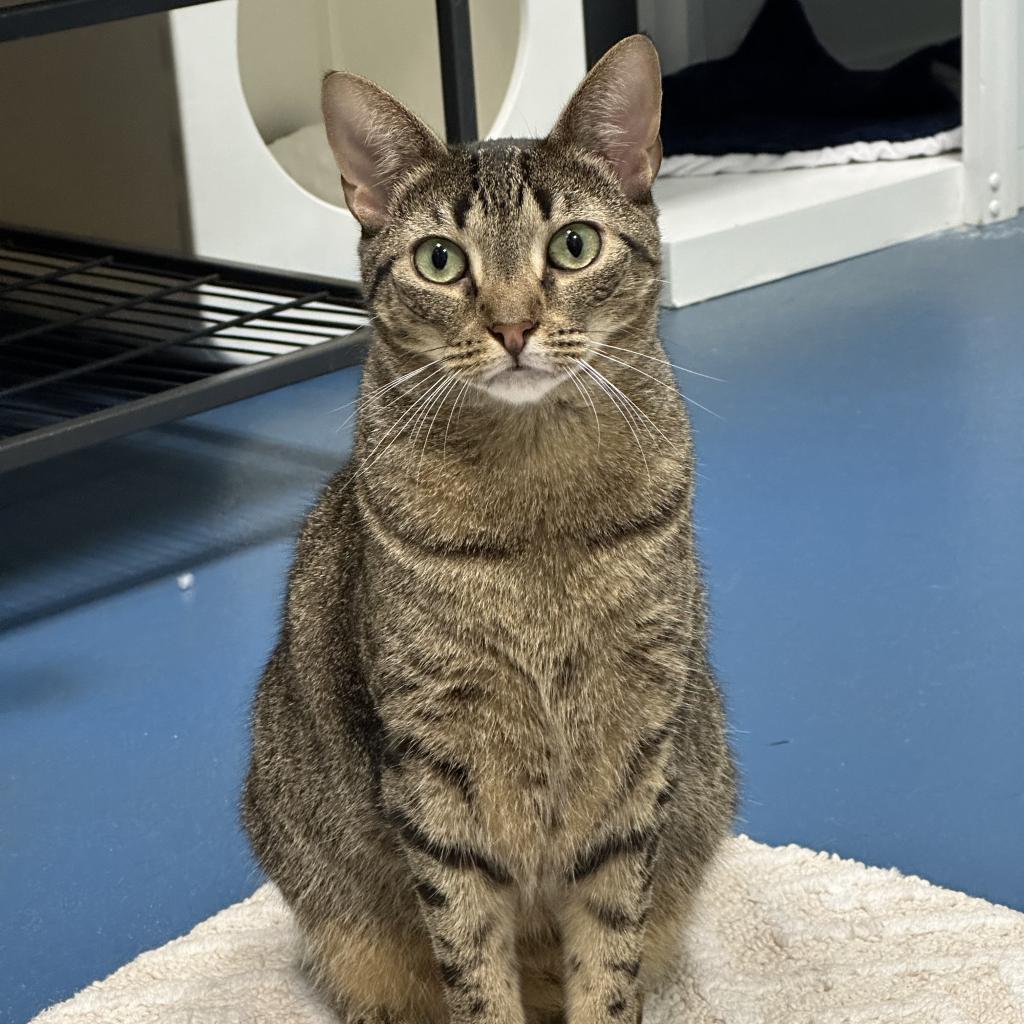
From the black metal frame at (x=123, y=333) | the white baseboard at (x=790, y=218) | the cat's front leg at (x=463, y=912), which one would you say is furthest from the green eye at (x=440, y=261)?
the white baseboard at (x=790, y=218)

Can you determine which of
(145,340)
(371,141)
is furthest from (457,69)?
(371,141)

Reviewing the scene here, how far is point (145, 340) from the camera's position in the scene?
3.08m

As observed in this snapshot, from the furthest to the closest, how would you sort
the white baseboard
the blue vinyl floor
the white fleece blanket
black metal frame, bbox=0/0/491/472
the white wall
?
the white wall < the white baseboard < black metal frame, bbox=0/0/491/472 < the blue vinyl floor < the white fleece blanket

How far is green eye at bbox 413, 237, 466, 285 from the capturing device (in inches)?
47.1

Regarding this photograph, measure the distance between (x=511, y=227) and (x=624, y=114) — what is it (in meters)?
0.14

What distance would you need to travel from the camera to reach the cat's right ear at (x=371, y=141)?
1.24 m

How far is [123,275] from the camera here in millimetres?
3340

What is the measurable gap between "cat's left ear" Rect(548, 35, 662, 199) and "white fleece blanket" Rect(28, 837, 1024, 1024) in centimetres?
71

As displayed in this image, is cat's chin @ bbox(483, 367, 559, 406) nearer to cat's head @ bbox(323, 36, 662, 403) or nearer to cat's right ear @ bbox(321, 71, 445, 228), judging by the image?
cat's head @ bbox(323, 36, 662, 403)

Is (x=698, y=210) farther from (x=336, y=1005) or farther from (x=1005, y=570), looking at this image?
(x=336, y=1005)

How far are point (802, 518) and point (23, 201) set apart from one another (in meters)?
1.98

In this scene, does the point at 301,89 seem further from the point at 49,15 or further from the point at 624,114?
the point at 624,114

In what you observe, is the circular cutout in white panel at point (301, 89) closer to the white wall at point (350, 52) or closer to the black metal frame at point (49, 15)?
the white wall at point (350, 52)

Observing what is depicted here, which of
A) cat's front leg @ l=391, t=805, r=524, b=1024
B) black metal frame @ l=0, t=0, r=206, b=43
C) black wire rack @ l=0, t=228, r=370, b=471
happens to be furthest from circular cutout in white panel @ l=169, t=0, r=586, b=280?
cat's front leg @ l=391, t=805, r=524, b=1024
